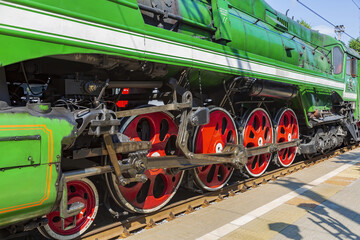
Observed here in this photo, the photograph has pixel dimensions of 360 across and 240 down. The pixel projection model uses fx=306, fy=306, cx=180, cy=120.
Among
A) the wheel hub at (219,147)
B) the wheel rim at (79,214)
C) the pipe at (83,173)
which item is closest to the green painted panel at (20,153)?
the pipe at (83,173)

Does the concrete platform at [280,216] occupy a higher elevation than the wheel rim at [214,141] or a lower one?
lower

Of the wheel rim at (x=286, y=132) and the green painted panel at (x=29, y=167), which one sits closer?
the green painted panel at (x=29, y=167)

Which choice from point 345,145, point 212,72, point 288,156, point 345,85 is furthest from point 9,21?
point 345,145

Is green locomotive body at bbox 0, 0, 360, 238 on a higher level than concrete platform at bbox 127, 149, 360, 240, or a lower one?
higher

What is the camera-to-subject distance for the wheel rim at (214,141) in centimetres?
459

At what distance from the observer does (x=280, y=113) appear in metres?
6.52

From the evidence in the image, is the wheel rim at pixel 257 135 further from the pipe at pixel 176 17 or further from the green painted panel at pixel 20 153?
the green painted panel at pixel 20 153

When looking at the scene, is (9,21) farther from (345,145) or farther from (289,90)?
(345,145)

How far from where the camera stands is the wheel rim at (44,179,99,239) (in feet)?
10.1

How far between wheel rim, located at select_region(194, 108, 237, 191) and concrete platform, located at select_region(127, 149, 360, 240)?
0.40 meters

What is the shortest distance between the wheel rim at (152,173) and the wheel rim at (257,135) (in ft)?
5.79

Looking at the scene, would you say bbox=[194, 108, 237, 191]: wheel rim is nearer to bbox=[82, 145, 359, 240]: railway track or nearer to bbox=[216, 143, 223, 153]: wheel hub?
bbox=[216, 143, 223, 153]: wheel hub

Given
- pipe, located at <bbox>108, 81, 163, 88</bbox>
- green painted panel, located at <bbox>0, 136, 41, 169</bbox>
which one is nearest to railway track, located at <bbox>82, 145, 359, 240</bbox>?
green painted panel, located at <bbox>0, 136, 41, 169</bbox>

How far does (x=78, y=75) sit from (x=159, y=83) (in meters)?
1.15
